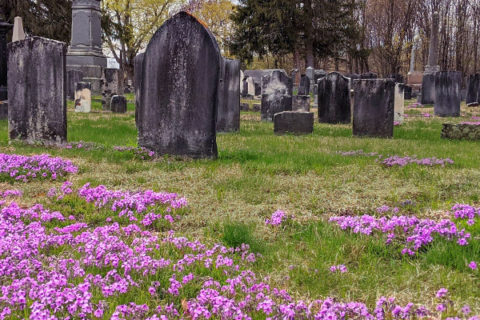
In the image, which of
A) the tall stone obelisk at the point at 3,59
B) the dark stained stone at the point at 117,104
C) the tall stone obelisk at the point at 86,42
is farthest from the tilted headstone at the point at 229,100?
the tall stone obelisk at the point at 86,42

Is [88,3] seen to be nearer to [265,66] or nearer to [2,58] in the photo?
[2,58]

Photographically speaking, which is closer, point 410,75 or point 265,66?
point 410,75

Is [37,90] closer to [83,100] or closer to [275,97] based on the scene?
[275,97]

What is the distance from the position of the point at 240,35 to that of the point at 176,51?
41311mm

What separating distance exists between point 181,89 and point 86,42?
22.6 meters

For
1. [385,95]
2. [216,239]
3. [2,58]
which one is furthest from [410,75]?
[216,239]

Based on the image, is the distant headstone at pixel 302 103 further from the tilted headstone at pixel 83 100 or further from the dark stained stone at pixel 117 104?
the tilted headstone at pixel 83 100

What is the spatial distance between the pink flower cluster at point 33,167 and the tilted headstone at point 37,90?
1.73 meters

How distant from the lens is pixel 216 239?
12.9 ft

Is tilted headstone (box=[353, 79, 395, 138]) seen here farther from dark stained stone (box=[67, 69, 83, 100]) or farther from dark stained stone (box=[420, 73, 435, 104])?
dark stained stone (box=[420, 73, 435, 104])

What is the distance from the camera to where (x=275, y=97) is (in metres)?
15.9

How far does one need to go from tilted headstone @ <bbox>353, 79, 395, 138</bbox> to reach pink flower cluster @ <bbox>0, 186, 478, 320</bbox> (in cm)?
840

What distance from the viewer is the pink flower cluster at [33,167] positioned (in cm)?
616

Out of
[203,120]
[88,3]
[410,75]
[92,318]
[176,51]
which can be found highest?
[88,3]
